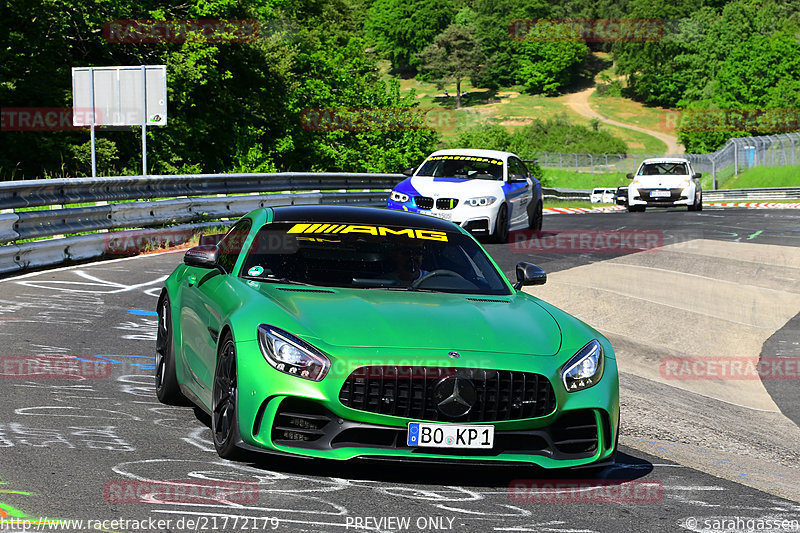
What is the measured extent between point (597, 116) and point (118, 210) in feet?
467

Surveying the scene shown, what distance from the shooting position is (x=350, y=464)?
5.94m

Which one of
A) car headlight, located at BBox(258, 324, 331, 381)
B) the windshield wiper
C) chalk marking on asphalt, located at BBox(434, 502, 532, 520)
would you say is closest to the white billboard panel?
the windshield wiper

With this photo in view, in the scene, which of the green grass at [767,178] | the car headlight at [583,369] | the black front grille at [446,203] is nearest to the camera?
Answer: the car headlight at [583,369]

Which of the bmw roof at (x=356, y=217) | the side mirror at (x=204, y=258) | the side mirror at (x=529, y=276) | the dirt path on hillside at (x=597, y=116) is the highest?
the dirt path on hillside at (x=597, y=116)

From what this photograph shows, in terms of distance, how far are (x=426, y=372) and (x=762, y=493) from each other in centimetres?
191

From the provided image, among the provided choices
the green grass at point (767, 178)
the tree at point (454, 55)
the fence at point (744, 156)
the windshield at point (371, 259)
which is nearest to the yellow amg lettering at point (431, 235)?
the windshield at point (371, 259)

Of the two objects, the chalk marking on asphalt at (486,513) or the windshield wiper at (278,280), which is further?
the windshield wiper at (278,280)

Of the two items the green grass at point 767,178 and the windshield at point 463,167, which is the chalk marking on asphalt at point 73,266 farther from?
the green grass at point 767,178

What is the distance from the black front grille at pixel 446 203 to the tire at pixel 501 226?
32.2 inches

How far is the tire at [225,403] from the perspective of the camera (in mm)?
5617

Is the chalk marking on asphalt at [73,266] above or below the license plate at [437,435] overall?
below

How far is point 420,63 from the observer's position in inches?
7682

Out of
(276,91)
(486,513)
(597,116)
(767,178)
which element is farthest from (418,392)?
(597,116)

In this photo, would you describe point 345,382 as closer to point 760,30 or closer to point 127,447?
point 127,447
